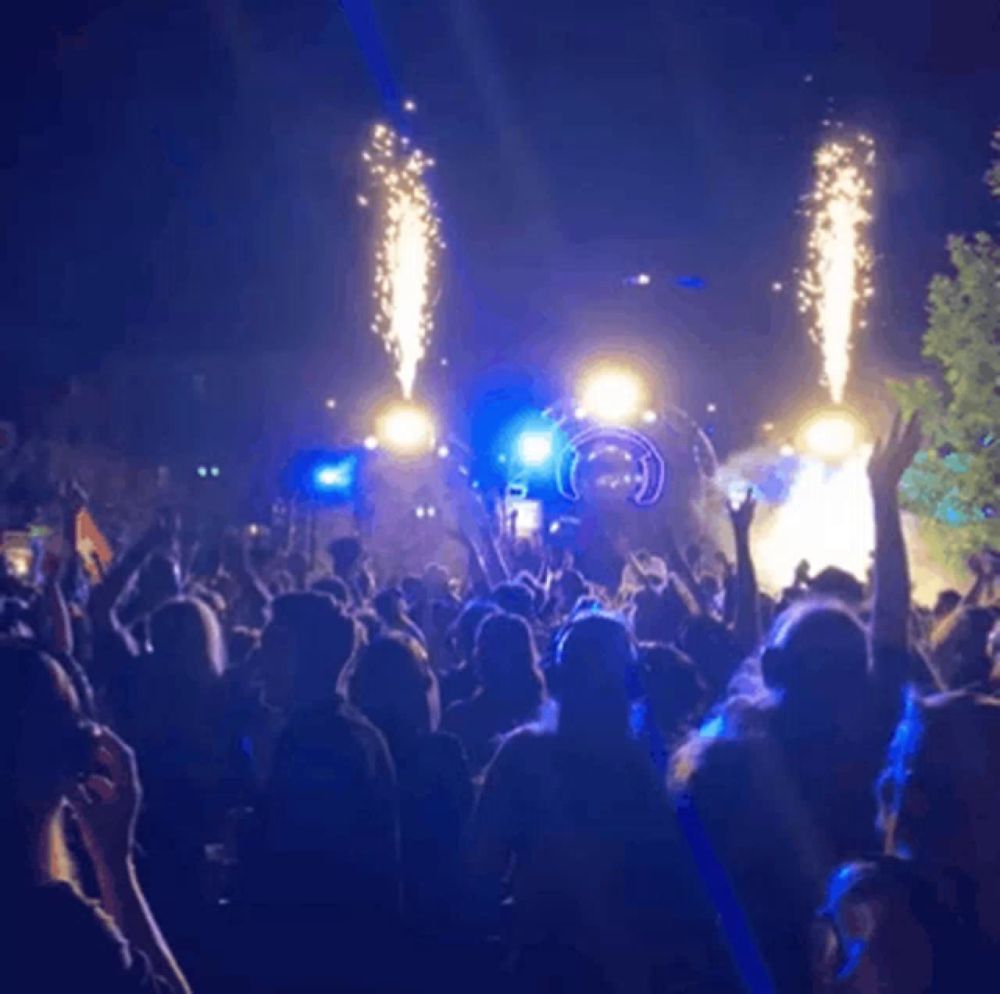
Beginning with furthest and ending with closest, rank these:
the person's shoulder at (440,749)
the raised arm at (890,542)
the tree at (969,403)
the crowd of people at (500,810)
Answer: the tree at (969,403)
the person's shoulder at (440,749)
the raised arm at (890,542)
the crowd of people at (500,810)

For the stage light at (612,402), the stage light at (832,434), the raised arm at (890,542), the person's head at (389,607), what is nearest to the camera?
the raised arm at (890,542)

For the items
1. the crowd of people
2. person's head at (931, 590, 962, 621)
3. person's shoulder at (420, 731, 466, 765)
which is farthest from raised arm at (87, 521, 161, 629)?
person's head at (931, 590, 962, 621)

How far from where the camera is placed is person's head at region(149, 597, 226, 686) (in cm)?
571

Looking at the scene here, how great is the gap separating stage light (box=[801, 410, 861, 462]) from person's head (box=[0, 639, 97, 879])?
2678cm

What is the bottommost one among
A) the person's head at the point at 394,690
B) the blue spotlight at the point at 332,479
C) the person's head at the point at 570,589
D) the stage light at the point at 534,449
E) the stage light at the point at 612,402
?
the person's head at the point at 394,690

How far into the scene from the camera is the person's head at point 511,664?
19.6ft

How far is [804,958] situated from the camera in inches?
148

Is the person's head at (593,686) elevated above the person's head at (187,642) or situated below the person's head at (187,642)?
below

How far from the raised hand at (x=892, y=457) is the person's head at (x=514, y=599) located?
11.6ft

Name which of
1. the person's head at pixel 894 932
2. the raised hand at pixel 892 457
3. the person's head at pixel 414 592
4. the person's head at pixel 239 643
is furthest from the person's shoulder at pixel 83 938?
the person's head at pixel 414 592

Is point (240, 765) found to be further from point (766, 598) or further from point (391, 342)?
point (391, 342)

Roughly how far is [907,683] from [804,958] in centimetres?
111

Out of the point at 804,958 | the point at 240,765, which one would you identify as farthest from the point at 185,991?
the point at 240,765

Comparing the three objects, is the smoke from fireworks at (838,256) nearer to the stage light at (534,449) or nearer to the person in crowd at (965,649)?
the stage light at (534,449)
